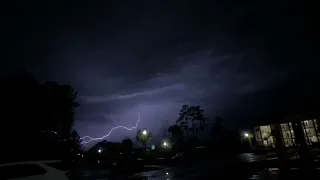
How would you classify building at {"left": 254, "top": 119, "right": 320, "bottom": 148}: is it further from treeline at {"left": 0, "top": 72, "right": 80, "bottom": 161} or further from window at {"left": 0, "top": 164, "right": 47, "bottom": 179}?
window at {"left": 0, "top": 164, "right": 47, "bottom": 179}

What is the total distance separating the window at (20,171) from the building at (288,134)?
163 feet

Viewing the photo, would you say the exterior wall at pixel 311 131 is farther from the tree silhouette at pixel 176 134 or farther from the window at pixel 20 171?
the window at pixel 20 171

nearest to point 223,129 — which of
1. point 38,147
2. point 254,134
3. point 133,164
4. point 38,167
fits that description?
point 254,134

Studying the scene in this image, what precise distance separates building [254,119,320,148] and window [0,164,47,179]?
49783 mm

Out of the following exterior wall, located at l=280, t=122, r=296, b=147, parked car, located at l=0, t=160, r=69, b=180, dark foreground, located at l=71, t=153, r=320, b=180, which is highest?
exterior wall, located at l=280, t=122, r=296, b=147

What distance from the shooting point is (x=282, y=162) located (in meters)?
16.8

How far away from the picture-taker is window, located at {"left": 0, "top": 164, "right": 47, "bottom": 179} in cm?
686

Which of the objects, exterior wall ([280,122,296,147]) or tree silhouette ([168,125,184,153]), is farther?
tree silhouette ([168,125,184,153])

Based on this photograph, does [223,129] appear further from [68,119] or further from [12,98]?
[12,98]

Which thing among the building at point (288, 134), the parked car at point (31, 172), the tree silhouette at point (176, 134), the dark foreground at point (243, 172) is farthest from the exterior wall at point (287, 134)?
the parked car at point (31, 172)

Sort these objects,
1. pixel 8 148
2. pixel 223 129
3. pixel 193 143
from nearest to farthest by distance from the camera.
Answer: pixel 8 148
pixel 193 143
pixel 223 129

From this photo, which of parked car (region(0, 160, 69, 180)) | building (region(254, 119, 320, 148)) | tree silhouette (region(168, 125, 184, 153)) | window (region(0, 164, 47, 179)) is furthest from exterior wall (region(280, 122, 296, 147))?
window (region(0, 164, 47, 179))

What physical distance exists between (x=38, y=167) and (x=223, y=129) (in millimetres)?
73988

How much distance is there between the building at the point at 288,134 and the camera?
53.1 m
